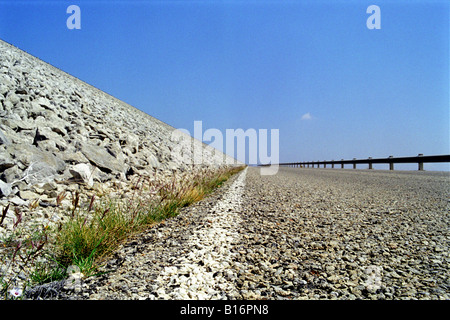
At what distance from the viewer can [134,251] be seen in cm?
214

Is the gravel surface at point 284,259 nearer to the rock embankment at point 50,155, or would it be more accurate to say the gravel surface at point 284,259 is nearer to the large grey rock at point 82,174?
the rock embankment at point 50,155

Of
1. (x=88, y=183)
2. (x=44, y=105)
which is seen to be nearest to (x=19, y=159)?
(x=88, y=183)

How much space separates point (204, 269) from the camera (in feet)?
5.65

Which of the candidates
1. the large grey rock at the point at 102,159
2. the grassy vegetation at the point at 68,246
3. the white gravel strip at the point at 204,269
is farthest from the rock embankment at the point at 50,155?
the white gravel strip at the point at 204,269

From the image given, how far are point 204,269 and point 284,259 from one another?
587 millimetres

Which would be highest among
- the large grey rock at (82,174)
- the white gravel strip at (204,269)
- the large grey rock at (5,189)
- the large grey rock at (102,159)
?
the large grey rock at (102,159)

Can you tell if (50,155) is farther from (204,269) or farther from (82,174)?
(204,269)

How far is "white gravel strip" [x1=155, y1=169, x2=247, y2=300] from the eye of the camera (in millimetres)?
1464

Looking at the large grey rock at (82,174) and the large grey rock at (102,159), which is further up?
the large grey rock at (102,159)

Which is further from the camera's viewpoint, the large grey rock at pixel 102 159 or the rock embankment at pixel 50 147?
the large grey rock at pixel 102 159

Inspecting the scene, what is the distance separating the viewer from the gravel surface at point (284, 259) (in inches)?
58.0

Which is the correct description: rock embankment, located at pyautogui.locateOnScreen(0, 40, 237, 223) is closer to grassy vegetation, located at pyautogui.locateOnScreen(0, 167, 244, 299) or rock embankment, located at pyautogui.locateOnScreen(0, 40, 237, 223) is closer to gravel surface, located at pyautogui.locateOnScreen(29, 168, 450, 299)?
grassy vegetation, located at pyautogui.locateOnScreen(0, 167, 244, 299)

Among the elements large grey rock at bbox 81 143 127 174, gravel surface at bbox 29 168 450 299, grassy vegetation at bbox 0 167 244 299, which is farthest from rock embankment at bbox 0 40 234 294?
gravel surface at bbox 29 168 450 299
